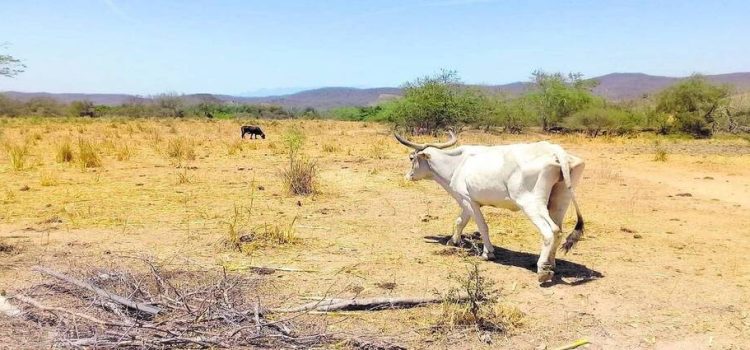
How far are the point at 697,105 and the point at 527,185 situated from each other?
28.4 m

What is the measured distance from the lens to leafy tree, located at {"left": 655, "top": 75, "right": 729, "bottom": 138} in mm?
30250

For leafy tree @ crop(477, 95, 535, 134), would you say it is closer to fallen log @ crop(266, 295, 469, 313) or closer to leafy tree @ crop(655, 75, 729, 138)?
leafy tree @ crop(655, 75, 729, 138)

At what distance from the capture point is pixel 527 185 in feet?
21.1

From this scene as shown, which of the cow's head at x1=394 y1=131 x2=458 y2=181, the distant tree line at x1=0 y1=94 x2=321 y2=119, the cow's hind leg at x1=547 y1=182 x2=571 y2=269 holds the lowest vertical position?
the distant tree line at x1=0 y1=94 x2=321 y2=119

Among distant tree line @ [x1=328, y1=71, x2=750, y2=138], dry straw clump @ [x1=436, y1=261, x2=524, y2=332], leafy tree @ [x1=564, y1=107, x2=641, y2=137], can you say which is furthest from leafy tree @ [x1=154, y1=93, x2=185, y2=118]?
dry straw clump @ [x1=436, y1=261, x2=524, y2=332]

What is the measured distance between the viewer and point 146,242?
773 cm

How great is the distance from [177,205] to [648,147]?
19228 millimetres

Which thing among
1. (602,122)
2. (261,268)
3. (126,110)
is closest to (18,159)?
(261,268)

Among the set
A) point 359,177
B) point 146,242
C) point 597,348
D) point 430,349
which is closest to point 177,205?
point 146,242

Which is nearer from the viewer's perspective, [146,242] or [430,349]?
[430,349]

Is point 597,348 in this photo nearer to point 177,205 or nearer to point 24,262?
point 24,262

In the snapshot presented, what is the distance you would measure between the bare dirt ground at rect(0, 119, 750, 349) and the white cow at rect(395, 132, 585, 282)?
0.46 meters

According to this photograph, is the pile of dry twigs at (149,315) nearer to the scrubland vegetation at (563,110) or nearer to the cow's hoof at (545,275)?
the cow's hoof at (545,275)

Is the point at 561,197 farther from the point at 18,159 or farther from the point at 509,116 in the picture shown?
the point at 509,116
